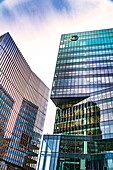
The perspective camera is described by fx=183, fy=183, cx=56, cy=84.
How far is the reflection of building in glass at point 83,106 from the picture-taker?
1957 inches

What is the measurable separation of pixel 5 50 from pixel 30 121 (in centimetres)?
5978

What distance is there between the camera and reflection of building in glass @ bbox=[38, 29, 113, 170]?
49.7 m

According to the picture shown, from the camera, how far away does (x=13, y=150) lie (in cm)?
12294

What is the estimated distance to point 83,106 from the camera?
76.0m

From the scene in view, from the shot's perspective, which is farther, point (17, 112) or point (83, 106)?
point (17, 112)

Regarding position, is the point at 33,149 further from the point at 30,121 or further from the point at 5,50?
the point at 5,50

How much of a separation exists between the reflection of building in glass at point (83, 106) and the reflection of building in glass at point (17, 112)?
4544cm

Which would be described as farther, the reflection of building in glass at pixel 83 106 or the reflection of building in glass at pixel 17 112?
the reflection of building in glass at pixel 17 112

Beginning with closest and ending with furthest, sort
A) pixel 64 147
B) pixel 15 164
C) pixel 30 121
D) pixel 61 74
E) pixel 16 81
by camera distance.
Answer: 1. pixel 64 147
2. pixel 61 74
3. pixel 15 164
4. pixel 16 81
5. pixel 30 121

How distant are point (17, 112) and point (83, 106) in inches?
2907

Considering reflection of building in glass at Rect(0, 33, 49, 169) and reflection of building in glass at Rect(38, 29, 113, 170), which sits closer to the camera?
reflection of building in glass at Rect(38, 29, 113, 170)

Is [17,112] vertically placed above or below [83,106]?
above

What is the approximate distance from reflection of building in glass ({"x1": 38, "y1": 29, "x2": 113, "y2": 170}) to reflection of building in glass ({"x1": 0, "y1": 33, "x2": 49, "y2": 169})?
4544 centimetres

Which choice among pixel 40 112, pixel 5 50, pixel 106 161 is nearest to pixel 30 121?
pixel 40 112
